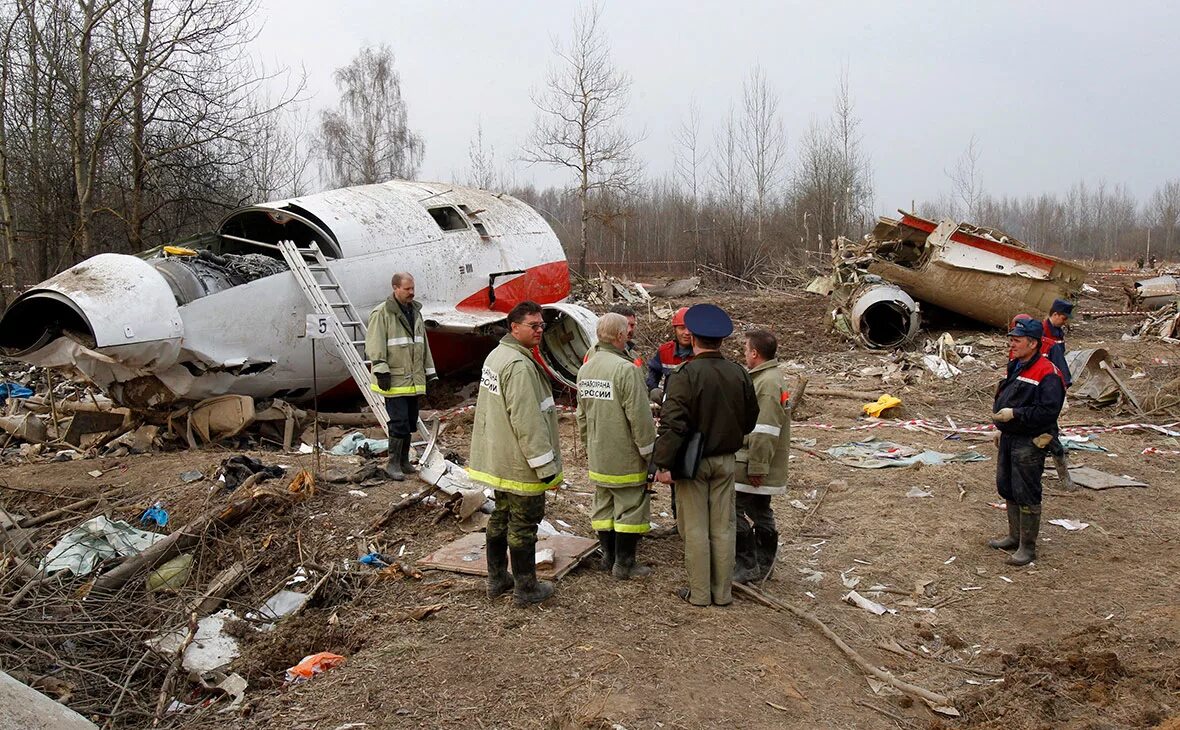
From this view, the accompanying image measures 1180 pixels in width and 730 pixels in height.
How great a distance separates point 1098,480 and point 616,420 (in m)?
5.98

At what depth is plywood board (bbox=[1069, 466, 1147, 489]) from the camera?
8.20 m

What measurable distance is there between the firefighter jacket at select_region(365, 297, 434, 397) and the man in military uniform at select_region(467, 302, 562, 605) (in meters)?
2.64

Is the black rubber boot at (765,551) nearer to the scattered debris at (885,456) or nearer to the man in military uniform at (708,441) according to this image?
the man in military uniform at (708,441)

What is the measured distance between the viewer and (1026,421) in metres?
6.04

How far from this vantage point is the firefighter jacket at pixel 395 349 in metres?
7.48

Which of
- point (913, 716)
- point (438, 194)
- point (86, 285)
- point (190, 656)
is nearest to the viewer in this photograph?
point (913, 716)

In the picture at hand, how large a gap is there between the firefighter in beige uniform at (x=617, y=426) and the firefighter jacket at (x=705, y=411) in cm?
24

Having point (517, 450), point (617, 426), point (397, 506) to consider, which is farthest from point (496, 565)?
point (397, 506)

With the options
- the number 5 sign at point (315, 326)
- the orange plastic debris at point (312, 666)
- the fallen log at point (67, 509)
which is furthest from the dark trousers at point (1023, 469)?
the fallen log at point (67, 509)

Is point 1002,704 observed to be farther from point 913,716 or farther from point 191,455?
point 191,455

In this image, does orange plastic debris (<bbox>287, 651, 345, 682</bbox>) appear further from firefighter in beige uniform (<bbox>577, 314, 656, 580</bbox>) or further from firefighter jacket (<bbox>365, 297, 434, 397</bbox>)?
firefighter jacket (<bbox>365, 297, 434, 397</bbox>)

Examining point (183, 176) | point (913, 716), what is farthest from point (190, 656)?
point (183, 176)

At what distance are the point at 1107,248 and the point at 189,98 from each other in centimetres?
6871

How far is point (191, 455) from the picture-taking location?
8.42 meters
